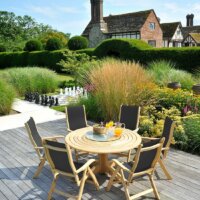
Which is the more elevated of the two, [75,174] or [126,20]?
[126,20]

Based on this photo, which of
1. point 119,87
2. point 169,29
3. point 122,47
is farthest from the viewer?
point 169,29

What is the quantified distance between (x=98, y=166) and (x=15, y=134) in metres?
3.52

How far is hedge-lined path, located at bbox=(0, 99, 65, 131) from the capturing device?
28.4 ft

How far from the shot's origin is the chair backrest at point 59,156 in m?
3.71

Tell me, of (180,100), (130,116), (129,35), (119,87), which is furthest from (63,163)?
(129,35)

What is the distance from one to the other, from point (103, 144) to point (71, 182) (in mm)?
930

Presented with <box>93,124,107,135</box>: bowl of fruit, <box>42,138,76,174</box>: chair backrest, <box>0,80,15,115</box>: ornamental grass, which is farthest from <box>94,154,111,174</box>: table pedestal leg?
<box>0,80,15,115</box>: ornamental grass

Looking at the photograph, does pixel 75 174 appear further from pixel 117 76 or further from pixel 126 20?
pixel 126 20

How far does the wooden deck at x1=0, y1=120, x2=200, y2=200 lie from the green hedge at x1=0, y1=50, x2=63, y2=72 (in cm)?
1986

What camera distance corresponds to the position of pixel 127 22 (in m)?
35.8

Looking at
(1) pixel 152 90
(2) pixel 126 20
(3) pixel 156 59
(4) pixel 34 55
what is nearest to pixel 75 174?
(1) pixel 152 90

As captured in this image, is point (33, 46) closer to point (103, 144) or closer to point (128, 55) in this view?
point (128, 55)

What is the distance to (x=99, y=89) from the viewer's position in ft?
25.5

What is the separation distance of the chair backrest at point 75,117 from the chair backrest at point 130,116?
88 centimetres
